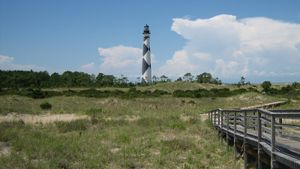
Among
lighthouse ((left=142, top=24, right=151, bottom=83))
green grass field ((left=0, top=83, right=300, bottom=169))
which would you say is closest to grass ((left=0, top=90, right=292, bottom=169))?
green grass field ((left=0, top=83, right=300, bottom=169))

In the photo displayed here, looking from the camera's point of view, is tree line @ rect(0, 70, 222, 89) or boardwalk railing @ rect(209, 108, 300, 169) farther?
tree line @ rect(0, 70, 222, 89)

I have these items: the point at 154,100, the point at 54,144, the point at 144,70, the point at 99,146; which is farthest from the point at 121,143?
the point at 144,70

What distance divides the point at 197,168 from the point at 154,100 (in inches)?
1862

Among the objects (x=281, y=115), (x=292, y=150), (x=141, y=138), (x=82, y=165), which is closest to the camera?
(x=281, y=115)

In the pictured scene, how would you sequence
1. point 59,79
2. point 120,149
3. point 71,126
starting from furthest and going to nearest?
point 59,79 → point 71,126 → point 120,149

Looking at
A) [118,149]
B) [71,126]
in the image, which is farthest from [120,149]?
[71,126]

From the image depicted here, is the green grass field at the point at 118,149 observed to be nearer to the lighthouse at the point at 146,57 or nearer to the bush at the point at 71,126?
the bush at the point at 71,126

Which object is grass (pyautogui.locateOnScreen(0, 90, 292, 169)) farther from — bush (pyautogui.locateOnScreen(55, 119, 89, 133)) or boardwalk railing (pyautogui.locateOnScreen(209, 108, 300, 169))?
boardwalk railing (pyautogui.locateOnScreen(209, 108, 300, 169))

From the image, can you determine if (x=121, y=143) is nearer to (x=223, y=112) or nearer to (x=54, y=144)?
(x=54, y=144)

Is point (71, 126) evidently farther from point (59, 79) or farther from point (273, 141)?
point (59, 79)

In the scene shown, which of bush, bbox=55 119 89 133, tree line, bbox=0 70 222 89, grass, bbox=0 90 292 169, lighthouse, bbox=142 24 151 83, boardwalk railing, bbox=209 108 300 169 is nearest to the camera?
boardwalk railing, bbox=209 108 300 169

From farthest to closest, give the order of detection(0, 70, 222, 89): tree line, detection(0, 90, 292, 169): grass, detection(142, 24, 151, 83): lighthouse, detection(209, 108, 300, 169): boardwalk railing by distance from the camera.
→ detection(0, 70, 222, 89): tree line
detection(142, 24, 151, 83): lighthouse
detection(0, 90, 292, 169): grass
detection(209, 108, 300, 169): boardwalk railing

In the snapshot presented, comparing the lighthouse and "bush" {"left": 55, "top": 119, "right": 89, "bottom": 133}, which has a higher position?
the lighthouse

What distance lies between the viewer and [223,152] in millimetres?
18938
